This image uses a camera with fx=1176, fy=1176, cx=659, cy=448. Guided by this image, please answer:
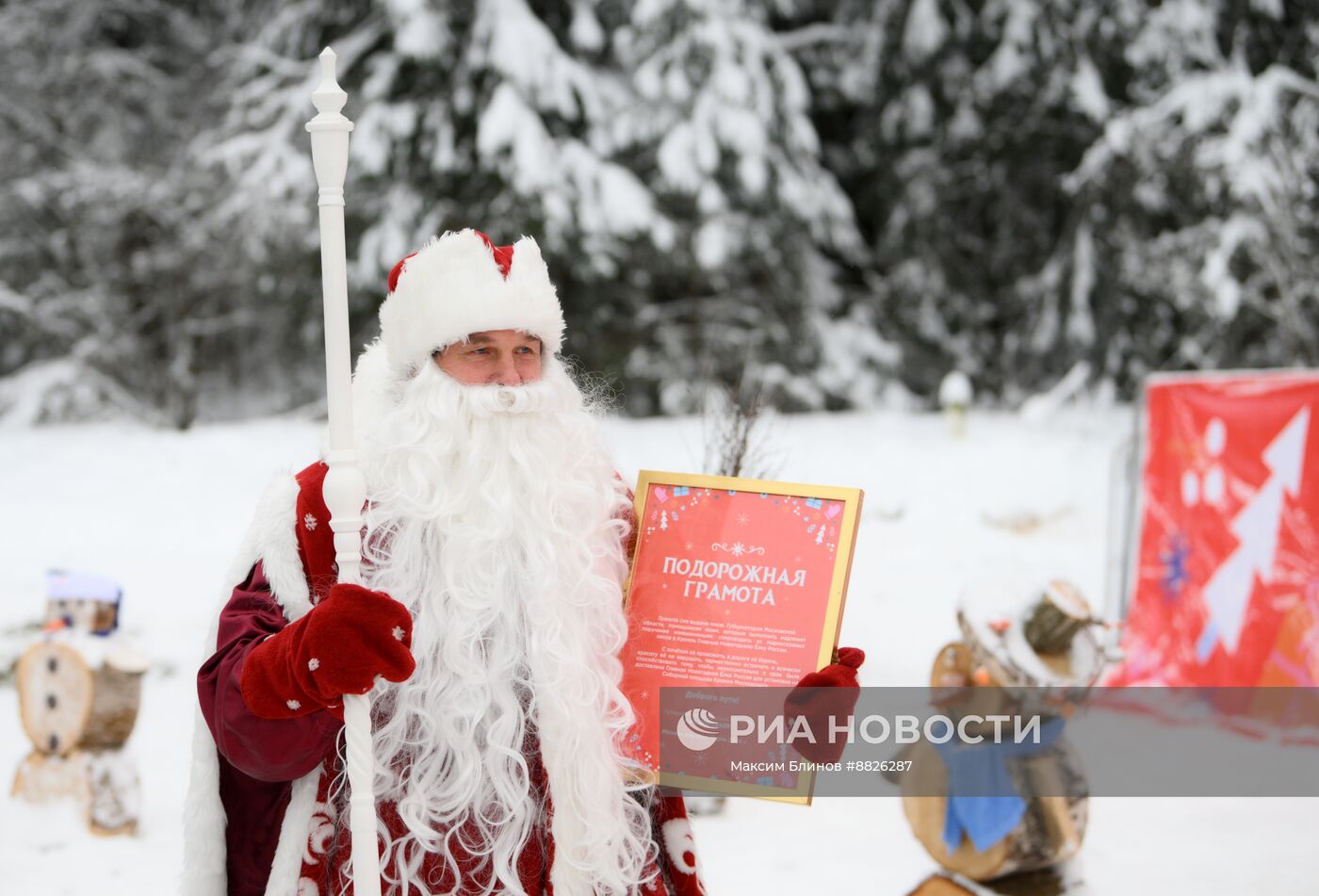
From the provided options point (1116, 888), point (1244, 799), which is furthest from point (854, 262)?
point (1116, 888)

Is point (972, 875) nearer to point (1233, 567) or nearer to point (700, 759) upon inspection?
point (700, 759)

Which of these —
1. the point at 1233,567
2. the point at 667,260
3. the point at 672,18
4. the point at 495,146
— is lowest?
the point at 1233,567

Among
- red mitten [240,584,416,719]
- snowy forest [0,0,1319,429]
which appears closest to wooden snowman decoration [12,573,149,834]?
red mitten [240,584,416,719]

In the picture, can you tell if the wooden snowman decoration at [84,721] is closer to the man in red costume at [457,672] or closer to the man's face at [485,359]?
the man in red costume at [457,672]

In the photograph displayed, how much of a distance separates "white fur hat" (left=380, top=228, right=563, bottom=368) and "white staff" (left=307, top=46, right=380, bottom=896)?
0.35m

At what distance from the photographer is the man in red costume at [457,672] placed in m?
1.89

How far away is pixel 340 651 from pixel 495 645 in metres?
0.34

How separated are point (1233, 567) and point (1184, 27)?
6901 millimetres

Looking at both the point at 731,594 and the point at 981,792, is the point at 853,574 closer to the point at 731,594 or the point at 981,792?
the point at 981,792

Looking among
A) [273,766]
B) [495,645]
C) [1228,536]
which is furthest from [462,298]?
[1228,536]

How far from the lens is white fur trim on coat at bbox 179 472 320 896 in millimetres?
1926

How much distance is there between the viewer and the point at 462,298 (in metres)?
2.07

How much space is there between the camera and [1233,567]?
559 cm

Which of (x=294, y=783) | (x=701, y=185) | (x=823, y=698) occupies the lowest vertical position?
(x=294, y=783)
